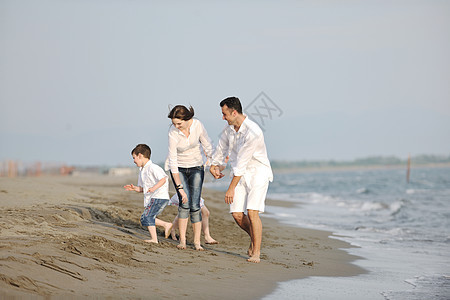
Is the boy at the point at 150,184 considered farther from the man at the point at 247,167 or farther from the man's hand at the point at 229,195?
the man's hand at the point at 229,195

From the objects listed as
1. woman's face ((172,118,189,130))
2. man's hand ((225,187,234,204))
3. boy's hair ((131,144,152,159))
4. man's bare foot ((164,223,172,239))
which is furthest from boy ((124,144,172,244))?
man's hand ((225,187,234,204))

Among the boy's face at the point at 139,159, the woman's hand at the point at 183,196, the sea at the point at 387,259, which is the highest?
the boy's face at the point at 139,159

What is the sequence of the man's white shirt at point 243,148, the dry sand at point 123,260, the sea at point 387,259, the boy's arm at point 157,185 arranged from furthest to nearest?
the boy's arm at point 157,185 < the man's white shirt at point 243,148 < the sea at point 387,259 < the dry sand at point 123,260

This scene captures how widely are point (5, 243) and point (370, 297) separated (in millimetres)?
3107

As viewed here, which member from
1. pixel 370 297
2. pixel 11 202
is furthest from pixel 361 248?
pixel 11 202

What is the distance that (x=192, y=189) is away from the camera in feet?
21.0

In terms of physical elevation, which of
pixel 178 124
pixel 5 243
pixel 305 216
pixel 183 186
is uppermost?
pixel 178 124

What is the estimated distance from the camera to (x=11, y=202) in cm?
816

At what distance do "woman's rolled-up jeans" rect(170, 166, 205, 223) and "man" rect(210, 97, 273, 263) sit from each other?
1.42 feet

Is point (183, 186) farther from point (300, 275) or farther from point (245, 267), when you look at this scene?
point (300, 275)

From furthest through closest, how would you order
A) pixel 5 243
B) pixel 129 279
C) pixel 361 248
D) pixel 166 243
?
pixel 361 248, pixel 166 243, pixel 5 243, pixel 129 279

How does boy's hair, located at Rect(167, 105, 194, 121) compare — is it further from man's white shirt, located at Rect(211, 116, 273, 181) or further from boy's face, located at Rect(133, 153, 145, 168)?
boy's face, located at Rect(133, 153, 145, 168)

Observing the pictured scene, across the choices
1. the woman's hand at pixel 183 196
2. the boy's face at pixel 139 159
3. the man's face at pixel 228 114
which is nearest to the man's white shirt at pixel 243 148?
the man's face at pixel 228 114

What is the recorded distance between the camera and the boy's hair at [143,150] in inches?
259
